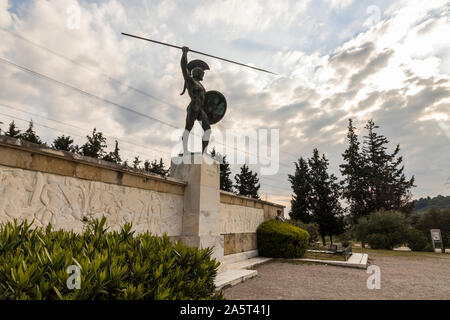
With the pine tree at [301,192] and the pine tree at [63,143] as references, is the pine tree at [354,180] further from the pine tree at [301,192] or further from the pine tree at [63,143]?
the pine tree at [63,143]

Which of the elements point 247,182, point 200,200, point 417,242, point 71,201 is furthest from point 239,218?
point 247,182

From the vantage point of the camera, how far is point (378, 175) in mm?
29031

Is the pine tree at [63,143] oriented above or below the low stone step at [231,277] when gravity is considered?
above

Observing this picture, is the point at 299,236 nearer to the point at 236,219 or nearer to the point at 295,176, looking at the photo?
the point at 236,219

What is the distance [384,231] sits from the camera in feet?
52.8

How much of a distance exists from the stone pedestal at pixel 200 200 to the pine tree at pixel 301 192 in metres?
23.3

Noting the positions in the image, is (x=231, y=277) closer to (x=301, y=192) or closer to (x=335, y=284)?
(x=335, y=284)

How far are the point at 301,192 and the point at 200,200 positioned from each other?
2457 cm

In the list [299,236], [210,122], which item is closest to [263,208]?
[299,236]

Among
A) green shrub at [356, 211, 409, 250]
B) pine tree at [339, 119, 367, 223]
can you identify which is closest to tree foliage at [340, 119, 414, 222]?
pine tree at [339, 119, 367, 223]

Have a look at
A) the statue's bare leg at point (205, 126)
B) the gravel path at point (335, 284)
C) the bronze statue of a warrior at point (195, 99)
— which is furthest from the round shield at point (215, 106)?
the gravel path at point (335, 284)

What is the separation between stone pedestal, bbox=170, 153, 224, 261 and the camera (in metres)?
5.53

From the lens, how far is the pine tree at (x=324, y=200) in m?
25.8
